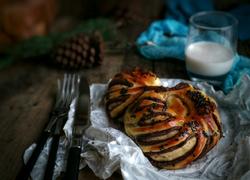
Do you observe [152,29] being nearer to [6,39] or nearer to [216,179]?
[216,179]

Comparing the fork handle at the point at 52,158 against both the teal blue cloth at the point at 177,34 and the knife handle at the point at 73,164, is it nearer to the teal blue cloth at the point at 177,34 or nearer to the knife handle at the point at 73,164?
the knife handle at the point at 73,164

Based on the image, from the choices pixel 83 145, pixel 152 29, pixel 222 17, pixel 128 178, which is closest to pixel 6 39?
pixel 152 29

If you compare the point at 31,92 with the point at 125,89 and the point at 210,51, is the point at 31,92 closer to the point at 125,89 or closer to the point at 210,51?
the point at 125,89

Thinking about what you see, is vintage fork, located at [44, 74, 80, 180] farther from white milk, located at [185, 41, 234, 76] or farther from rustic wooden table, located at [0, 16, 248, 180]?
white milk, located at [185, 41, 234, 76]

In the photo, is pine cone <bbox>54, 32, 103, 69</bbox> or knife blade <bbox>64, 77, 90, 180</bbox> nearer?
knife blade <bbox>64, 77, 90, 180</bbox>

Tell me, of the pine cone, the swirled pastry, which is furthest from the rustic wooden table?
the swirled pastry

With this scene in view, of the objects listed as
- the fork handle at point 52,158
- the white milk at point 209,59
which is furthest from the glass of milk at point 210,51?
the fork handle at point 52,158

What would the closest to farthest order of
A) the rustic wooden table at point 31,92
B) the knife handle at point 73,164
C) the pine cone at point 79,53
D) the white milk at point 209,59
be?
the knife handle at point 73,164, the rustic wooden table at point 31,92, the white milk at point 209,59, the pine cone at point 79,53
